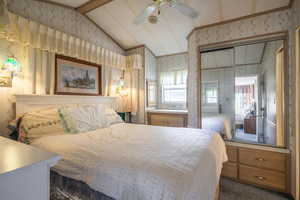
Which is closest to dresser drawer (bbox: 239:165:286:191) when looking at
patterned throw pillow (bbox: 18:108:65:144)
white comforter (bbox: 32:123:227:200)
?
white comforter (bbox: 32:123:227:200)

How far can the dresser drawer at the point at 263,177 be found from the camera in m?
2.09

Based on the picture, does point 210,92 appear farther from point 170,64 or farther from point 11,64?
point 11,64

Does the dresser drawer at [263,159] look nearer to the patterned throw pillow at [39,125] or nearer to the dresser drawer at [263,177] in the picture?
the dresser drawer at [263,177]

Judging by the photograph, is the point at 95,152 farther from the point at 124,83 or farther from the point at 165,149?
the point at 124,83

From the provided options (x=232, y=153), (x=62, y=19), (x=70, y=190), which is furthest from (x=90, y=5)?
(x=232, y=153)

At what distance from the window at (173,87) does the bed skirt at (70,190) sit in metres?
3.22

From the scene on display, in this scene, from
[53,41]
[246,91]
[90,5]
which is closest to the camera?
[53,41]

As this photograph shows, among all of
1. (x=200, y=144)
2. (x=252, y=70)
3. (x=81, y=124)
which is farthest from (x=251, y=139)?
(x=81, y=124)

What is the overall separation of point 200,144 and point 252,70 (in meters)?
1.85

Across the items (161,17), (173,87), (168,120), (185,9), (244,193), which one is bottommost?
(244,193)

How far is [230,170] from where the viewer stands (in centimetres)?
243

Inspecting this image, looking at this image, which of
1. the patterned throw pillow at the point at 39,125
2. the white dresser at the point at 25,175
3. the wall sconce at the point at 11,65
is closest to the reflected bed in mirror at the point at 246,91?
the patterned throw pillow at the point at 39,125

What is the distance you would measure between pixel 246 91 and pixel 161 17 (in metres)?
2.03

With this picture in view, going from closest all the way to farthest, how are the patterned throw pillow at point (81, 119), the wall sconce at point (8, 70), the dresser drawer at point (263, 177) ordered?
the wall sconce at point (8, 70), the patterned throw pillow at point (81, 119), the dresser drawer at point (263, 177)
